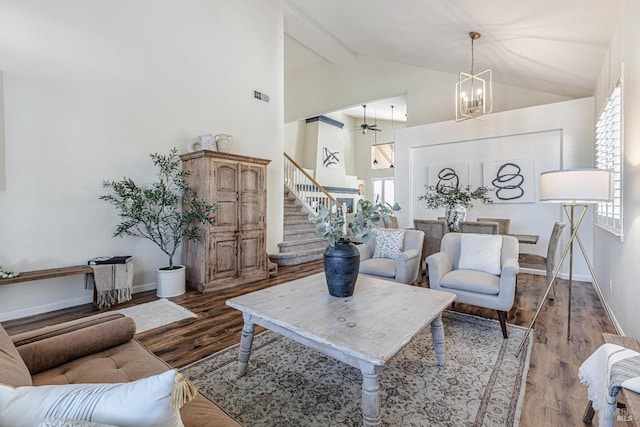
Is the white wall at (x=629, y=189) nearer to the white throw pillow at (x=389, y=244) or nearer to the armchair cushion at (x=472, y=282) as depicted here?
the armchair cushion at (x=472, y=282)

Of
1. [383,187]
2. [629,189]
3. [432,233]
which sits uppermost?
[383,187]

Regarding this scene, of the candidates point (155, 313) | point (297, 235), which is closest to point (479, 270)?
point (155, 313)

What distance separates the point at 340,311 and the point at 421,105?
595cm

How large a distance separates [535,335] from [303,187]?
6.11m

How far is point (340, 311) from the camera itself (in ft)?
6.19

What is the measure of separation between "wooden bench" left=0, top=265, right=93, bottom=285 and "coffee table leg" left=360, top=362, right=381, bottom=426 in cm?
333

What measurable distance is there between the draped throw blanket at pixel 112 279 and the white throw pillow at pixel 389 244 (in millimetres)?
3014

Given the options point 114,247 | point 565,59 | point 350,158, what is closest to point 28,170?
point 114,247

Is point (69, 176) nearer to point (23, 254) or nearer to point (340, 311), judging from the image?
point (23, 254)

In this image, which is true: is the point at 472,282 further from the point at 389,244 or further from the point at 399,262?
the point at 389,244

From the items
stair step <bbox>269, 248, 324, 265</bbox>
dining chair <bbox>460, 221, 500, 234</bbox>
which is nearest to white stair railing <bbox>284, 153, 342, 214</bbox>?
stair step <bbox>269, 248, 324, 265</bbox>

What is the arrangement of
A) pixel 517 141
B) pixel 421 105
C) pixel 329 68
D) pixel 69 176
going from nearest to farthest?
pixel 69 176 → pixel 517 141 → pixel 421 105 → pixel 329 68

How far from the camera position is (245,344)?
2.04 metres

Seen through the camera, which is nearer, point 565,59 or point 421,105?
point 565,59
